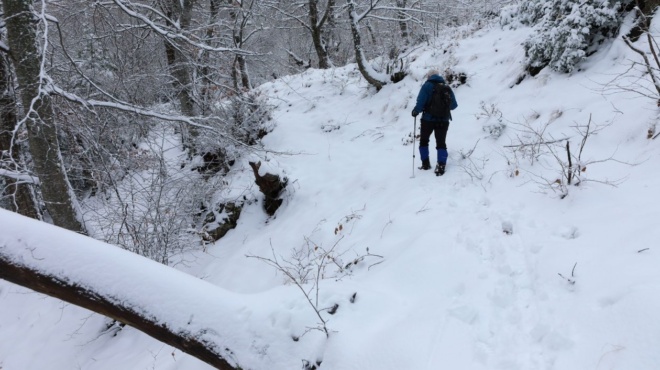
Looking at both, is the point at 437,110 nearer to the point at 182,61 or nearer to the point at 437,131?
the point at 437,131

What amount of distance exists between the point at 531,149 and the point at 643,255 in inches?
106

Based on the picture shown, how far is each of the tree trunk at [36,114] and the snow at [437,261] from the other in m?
1.85

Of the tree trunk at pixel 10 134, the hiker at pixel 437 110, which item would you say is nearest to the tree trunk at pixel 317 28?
the hiker at pixel 437 110

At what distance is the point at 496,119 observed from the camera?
22.6 ft

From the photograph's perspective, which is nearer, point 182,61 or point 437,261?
point 437,261

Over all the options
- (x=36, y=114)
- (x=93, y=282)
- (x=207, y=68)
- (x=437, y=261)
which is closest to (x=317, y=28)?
(x=207, y=68)

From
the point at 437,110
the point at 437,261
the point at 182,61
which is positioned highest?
the point at 182,61

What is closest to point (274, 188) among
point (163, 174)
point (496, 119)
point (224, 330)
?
point (163, 174)

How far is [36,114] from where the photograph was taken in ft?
11.8

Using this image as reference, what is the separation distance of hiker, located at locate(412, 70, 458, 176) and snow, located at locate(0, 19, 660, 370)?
16.4 inches

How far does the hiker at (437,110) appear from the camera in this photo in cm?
572

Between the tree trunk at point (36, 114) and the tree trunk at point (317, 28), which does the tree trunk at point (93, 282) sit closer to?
the tree trunk at point (36, 114)

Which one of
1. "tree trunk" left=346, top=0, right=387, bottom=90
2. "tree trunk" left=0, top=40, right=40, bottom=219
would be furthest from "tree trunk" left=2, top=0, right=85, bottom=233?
"tree trunk" left=346, top=0, right=387, bottom=90

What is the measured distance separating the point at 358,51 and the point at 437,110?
468 cm
